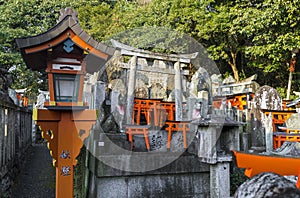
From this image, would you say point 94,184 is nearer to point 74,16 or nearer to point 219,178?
point 219,178

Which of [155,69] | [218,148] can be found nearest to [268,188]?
[218,148]

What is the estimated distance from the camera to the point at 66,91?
4.36m

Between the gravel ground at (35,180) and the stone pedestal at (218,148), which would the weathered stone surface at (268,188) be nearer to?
the stone pedestal at (218,148)

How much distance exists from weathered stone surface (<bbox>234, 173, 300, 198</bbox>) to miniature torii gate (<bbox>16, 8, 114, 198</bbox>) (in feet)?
10.3

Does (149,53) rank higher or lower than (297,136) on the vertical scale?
higher

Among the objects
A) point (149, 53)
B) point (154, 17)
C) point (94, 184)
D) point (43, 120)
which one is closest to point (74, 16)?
point (43, 120)

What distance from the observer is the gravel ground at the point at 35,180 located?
8508 mm

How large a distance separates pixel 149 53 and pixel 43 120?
32.9ft

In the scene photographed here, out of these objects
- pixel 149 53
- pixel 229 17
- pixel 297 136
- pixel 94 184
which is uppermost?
pixel 229 17

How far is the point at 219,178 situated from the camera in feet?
16.2

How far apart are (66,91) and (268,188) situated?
144 inches

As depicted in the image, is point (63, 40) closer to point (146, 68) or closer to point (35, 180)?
point (35, 180)

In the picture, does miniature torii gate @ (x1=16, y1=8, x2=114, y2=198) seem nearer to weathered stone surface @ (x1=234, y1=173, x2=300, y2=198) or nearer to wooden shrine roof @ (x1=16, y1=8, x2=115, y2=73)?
wooden shrine roof @ (x1=16, y1=8, x2=115, y2=73)

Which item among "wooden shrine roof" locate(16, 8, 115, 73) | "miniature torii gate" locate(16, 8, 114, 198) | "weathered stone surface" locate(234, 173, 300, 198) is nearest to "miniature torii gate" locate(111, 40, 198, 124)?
"miniature torii gate" locate(16, 8, 114, 198)
